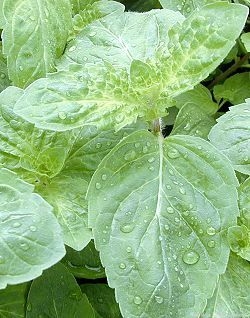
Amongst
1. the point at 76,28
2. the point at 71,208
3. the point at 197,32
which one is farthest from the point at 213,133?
the point at 76,28

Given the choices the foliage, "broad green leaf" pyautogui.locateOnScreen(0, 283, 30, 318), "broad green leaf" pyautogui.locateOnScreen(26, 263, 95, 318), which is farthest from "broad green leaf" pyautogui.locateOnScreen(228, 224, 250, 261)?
"broad green leaf" pyautogui.locateOnScreen(0, 283, 30, 318)

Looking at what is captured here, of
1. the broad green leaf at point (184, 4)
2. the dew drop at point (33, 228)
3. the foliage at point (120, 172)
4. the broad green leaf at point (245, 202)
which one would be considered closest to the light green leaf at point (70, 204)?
the foliage at point (120, 172)

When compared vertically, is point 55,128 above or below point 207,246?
above

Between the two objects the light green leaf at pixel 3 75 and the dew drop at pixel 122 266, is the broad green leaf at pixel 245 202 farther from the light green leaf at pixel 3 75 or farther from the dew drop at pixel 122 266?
the light green leaf at pixel 3 75

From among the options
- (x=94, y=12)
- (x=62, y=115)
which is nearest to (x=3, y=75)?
(x=94, y=12)

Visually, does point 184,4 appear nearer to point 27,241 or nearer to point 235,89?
point 235,89

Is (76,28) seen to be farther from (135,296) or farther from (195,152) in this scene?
(135,296)

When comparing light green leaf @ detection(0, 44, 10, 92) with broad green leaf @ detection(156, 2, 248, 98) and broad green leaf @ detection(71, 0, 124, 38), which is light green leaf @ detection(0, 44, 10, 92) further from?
broad green leaf @ detection(156, 2, 248, 98)
